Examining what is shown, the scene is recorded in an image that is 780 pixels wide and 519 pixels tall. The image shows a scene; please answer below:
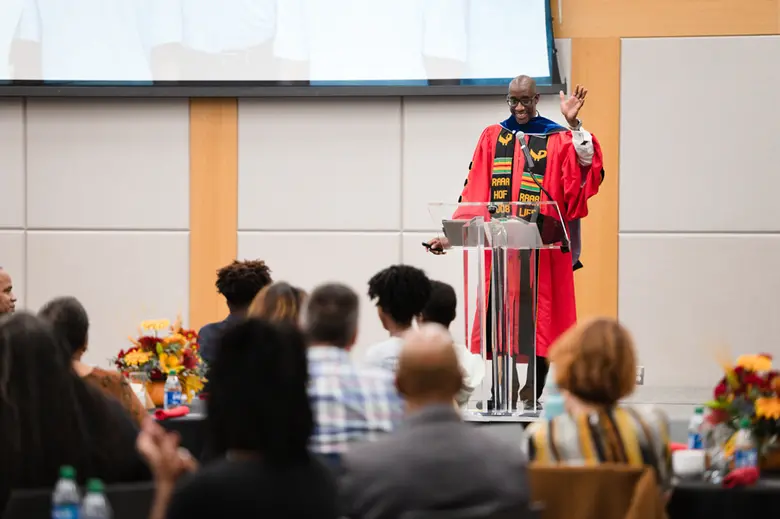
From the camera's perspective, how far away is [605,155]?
640 cm

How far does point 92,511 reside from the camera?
6.82 feet

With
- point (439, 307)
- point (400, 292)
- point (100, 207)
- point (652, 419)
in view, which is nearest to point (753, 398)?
point (652, 419)

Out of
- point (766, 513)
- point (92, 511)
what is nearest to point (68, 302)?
point (92, 511)

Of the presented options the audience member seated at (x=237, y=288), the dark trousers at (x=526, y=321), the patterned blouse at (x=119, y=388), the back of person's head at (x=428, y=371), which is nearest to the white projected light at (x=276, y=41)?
the dark trousers at (x=526, y=321)

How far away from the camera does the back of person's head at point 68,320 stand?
10.3ft

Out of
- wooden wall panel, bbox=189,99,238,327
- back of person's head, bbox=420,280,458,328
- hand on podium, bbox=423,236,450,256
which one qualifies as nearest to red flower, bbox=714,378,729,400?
back of person's head, bbox=420,280,458,328

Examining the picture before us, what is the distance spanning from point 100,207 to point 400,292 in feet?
11.7

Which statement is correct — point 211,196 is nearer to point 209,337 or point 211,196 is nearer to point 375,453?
point 209,337

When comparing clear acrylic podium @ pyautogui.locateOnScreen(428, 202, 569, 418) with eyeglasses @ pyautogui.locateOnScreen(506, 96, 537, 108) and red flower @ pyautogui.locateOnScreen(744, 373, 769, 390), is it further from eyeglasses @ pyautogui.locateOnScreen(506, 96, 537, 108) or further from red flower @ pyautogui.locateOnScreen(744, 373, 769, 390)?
red flower @ pyautogui.locateOnScreen(744, 373, 769, 390)

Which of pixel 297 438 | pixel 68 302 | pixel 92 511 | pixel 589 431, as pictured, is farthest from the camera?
pixel 68 302

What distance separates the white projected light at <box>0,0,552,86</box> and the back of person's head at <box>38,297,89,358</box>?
353 centimetres

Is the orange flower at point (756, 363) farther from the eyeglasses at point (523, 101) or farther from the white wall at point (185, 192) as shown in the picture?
the white wall at point (185, 192)

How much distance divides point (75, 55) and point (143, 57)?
40 centimetres

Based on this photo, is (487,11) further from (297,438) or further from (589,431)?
(297,438)
